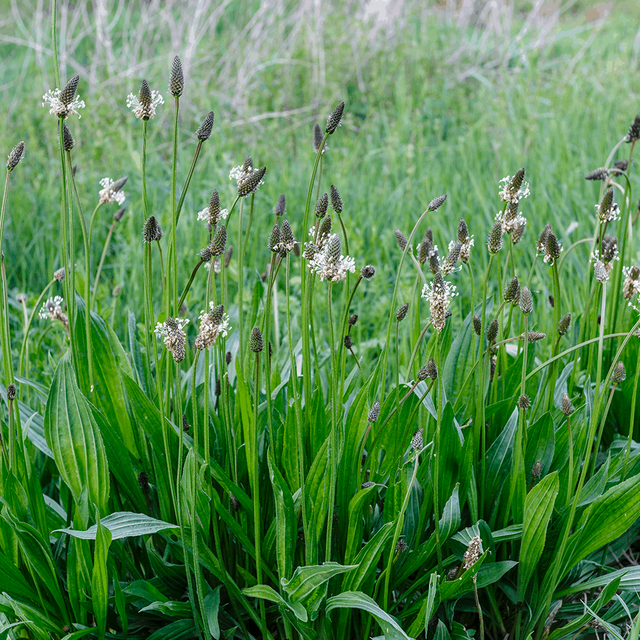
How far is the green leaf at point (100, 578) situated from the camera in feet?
3.68

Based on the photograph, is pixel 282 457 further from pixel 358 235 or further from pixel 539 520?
pixel 358 235

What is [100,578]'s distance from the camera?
3.84 feet

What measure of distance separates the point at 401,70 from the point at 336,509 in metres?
5.14

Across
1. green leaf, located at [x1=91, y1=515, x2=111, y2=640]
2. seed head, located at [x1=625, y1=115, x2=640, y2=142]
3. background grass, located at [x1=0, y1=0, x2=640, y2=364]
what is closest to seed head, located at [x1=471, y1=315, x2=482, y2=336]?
seed head, located at [x1=625, y1=115, x2=640, y2=142]

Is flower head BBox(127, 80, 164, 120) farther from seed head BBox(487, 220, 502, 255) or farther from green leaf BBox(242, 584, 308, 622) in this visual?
green leaf BBox(242, 584, 308, 622)

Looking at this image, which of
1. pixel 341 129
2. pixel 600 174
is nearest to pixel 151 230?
pixel 600 174

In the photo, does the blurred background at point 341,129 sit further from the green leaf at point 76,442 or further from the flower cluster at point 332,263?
the flower cluster at point 332,263

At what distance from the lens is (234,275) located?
3.09 meters

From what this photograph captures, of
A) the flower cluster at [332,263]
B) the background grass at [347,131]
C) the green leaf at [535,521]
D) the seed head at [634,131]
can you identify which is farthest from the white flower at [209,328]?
the background grass at [347,131]

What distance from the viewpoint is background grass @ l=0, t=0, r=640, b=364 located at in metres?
3.36

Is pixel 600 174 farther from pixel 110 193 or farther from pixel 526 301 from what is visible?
pixel 110 193

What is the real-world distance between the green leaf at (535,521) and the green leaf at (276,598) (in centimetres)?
43

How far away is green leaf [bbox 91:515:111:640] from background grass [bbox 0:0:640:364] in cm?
132

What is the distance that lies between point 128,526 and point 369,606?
45 cm
